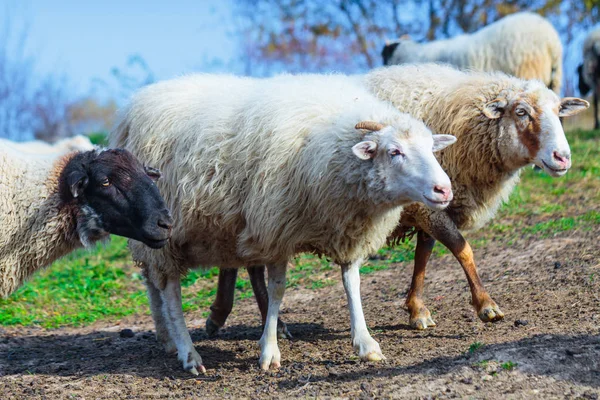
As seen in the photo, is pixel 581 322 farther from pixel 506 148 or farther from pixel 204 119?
pixel 204 119

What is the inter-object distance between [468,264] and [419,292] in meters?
0.68

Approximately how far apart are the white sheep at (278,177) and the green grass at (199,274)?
1740 millimetres

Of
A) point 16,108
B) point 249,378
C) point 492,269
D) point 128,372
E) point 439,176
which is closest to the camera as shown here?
point 439,176

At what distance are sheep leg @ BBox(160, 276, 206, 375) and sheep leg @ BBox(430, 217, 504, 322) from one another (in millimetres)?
1881

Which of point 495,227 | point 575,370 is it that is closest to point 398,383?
point 575,370

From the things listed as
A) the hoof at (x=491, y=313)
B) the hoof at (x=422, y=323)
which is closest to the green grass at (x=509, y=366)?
the hoof at (x=491, y=313)

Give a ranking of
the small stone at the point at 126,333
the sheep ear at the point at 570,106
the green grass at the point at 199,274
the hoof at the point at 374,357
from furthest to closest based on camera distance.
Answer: the green grass at the point at 199,274
the small stone at the point at 126,333
the sheep ear at the point at 570,106
the hoof at the point at 374,357

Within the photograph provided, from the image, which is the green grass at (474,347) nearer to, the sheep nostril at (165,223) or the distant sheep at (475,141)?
the distant sheep at (475,141)

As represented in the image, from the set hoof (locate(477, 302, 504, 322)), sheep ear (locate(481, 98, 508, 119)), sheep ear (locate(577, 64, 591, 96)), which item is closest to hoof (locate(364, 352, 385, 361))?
hoof (locate(477, 302, 504, 322))

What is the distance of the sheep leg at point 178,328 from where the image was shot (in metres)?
5.01

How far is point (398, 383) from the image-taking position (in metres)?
3.93

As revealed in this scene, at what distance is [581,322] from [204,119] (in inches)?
113

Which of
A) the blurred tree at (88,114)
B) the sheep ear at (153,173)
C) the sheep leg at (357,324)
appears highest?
the sheep ear at (153,173)

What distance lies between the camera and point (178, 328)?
5125mm
